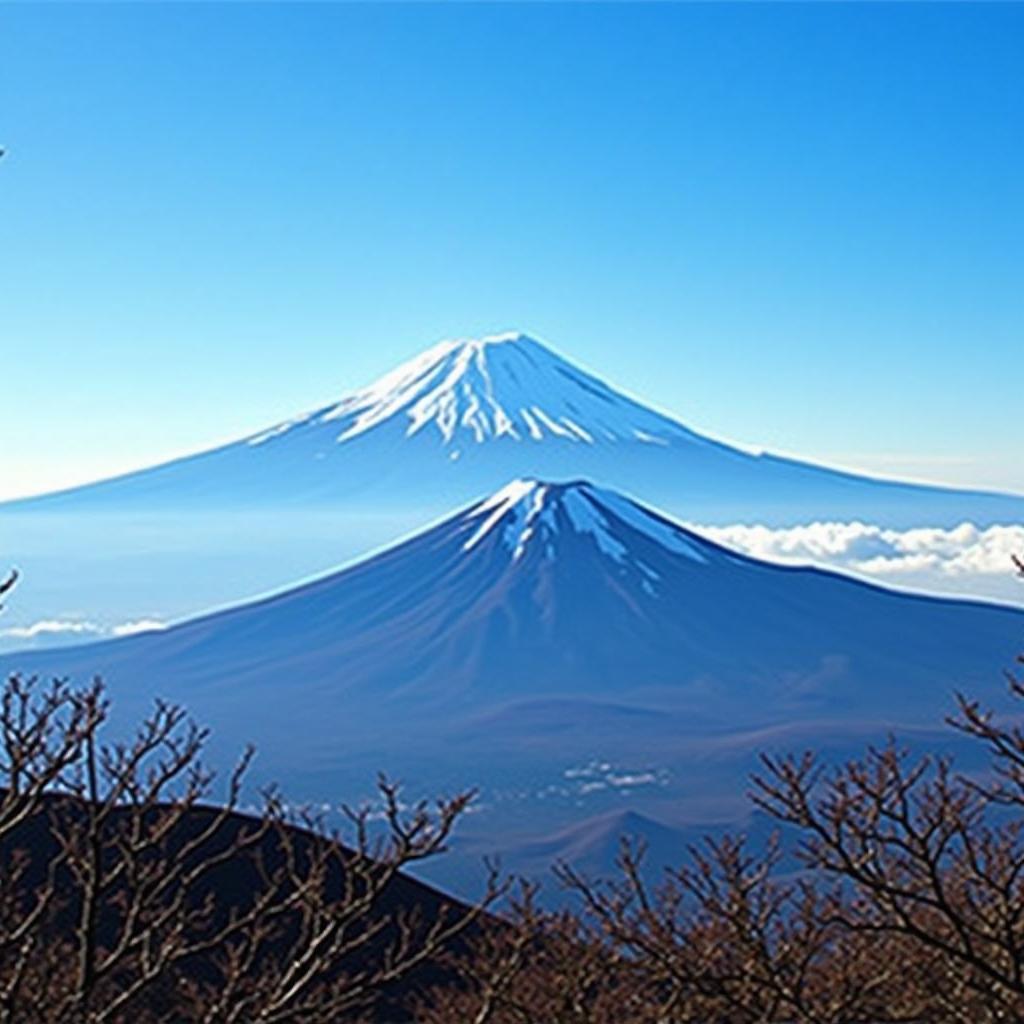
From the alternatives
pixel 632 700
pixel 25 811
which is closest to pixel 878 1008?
pixel 25 811

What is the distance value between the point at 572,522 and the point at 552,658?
17.6 meters

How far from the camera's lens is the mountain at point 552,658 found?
12850 cm

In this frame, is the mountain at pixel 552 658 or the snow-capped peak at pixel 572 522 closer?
the mountain at pixel 552 658

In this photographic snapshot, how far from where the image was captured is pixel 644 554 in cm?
16550

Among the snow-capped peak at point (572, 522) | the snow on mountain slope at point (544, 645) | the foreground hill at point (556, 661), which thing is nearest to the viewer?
the foreground hill at point (556, 661)

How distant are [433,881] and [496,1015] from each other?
79.7 meters

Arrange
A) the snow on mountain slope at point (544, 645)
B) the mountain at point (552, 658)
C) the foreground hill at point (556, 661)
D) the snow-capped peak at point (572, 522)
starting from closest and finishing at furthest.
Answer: the foreground hill at point (556, 661) < the mountain at point (552, 658) < the snow on mountain slope at point (544, 645) < the snow-capped peak at point (572, 522)

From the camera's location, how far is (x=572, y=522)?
538 feet

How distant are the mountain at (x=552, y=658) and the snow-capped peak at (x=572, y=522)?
227mm

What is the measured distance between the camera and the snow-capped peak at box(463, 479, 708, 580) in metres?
163

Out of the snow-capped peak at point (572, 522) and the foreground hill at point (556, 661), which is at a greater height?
the snow-capped peak at point (572, 522)

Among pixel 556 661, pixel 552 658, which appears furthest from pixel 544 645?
pixel 556 661

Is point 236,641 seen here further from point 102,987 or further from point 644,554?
point 102,987

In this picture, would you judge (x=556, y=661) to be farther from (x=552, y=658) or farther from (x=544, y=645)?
(x=544, y=645)
